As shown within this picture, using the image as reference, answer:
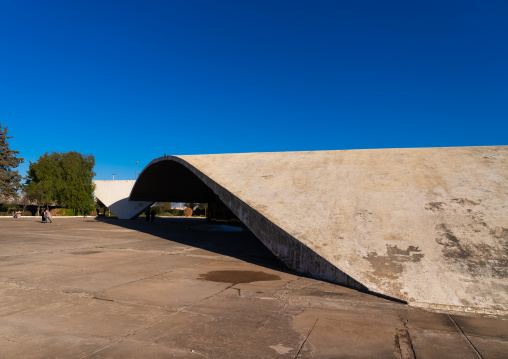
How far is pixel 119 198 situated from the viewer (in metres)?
41.2

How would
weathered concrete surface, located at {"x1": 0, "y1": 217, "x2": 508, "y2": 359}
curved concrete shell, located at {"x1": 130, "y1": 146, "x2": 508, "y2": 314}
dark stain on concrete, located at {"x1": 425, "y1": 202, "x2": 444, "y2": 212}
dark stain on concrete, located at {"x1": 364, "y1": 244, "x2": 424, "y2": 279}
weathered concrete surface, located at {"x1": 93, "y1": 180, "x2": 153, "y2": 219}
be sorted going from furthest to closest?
weathered concrete surface, located at {"x1": 93, "y1": 180, "x2": 153, "y2": 219}, dark stain on concrete, located at {"x1": 425, "y1": 202, "x2": 444, "y2": 212}, dark stain on concrete, located at {"x1": 364, "y1": 244, "x2": 424, "y2": 279}, curved concrete shell, located at {"x1": 130, "y1": 146, "x2": 508, "y2": 314}, weathered concrete surface, located at {"x1": 0, "y1": 217, "x2": 508, "y2": 359}

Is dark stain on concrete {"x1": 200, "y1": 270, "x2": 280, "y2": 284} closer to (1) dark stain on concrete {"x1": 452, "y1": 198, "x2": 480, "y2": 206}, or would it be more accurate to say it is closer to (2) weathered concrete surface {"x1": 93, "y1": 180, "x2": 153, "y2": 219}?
(1) dark stain on concrete {"x1": 452, "y1": 198, "x2": 480, "y2": 206}

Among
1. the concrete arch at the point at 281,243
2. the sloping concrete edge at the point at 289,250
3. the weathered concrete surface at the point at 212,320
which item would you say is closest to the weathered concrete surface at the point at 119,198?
the concrete arch at the point at 281,243

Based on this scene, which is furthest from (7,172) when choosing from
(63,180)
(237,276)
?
(237,276)

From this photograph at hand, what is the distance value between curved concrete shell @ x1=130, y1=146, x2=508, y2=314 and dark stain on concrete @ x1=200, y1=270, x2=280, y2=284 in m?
0.88

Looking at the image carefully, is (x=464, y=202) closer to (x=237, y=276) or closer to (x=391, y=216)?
(x=391, y=216)

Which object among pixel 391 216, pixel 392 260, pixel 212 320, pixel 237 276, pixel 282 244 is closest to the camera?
pixel 212 320

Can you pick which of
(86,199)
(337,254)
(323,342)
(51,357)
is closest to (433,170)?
(337,254)

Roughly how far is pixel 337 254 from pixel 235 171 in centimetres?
651

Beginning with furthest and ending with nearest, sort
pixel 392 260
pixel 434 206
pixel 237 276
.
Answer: pixel 434 206, pixel 237 276, pixel 392 260

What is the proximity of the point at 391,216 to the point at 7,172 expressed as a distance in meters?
52.1

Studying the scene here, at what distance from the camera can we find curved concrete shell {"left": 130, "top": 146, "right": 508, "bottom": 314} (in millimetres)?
6457

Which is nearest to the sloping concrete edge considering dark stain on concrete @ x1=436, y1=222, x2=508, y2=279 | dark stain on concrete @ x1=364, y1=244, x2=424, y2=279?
dark stain on concrete @ x1=364, y1=244, x2=424, y2=279

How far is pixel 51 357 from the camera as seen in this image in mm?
3543
